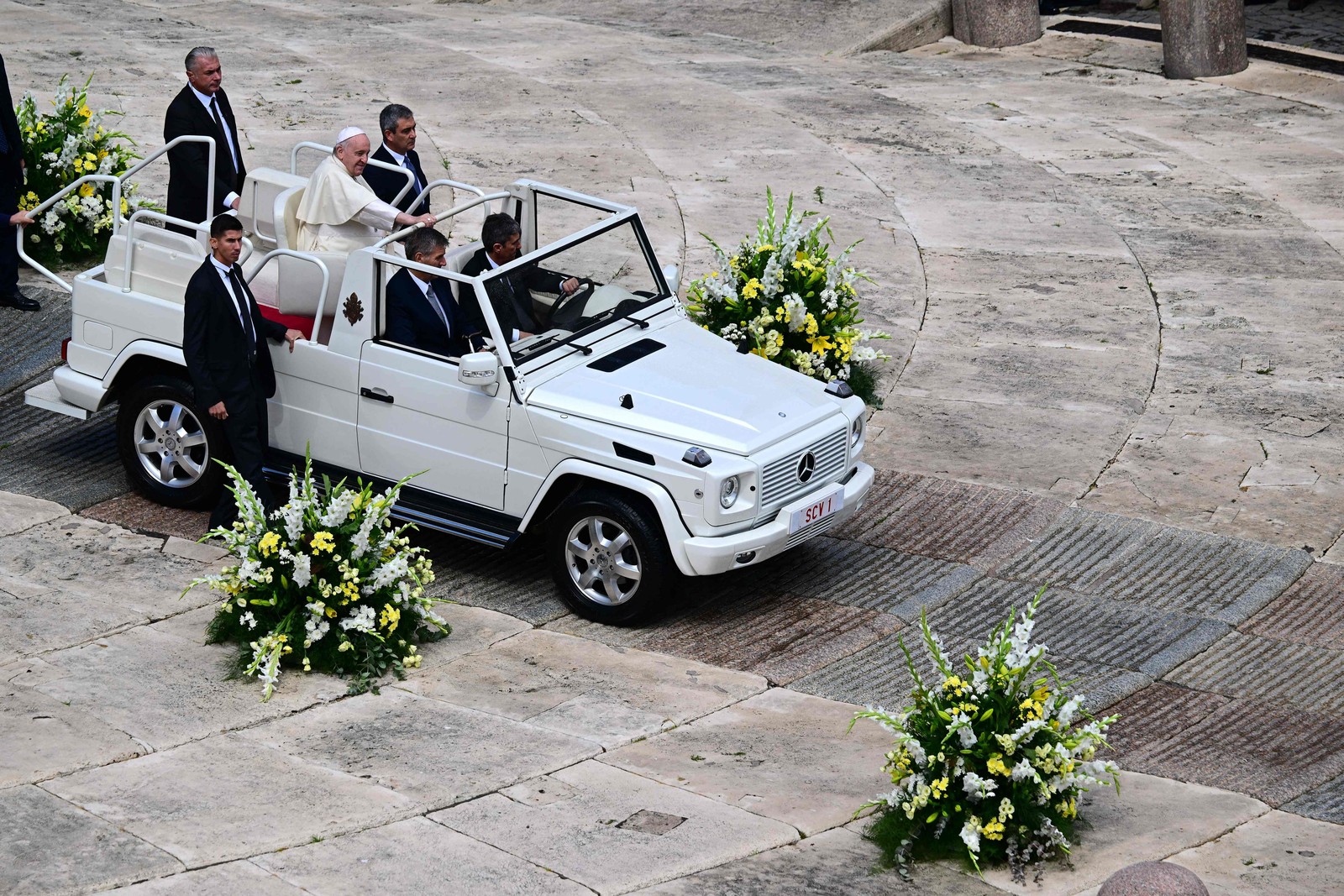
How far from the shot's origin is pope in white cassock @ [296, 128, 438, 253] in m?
9.95

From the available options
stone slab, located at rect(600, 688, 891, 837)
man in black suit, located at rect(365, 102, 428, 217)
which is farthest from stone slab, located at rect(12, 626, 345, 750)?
man in black suit, located at rect(365, 102, 428, 217)

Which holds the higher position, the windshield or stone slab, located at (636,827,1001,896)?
the windshield

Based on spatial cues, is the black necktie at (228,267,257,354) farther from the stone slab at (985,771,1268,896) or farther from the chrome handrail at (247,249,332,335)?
the stone slab at (985,771,1268,896)

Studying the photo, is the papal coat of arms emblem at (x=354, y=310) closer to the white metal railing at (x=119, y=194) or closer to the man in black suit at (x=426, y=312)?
the man in black suit at (x=426, y=312)

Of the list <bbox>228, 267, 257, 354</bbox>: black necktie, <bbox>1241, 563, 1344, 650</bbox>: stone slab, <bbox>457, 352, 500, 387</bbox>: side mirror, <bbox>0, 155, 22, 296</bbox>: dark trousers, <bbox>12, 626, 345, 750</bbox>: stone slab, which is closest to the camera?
<bbox>12, 626, 345, 750</bbox>: stone slab

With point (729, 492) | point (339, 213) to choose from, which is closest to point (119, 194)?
point (339, 213)

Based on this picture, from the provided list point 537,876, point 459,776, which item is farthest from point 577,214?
point 537,876

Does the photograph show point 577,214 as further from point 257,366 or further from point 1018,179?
point 1018,179

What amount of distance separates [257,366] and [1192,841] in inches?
211

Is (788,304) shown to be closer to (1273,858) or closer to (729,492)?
(729,492)

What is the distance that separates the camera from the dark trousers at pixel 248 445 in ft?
29.9

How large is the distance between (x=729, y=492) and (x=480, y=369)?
4.61 ft

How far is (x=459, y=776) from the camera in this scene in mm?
7039

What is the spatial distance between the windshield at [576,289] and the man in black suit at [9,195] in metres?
4.34
